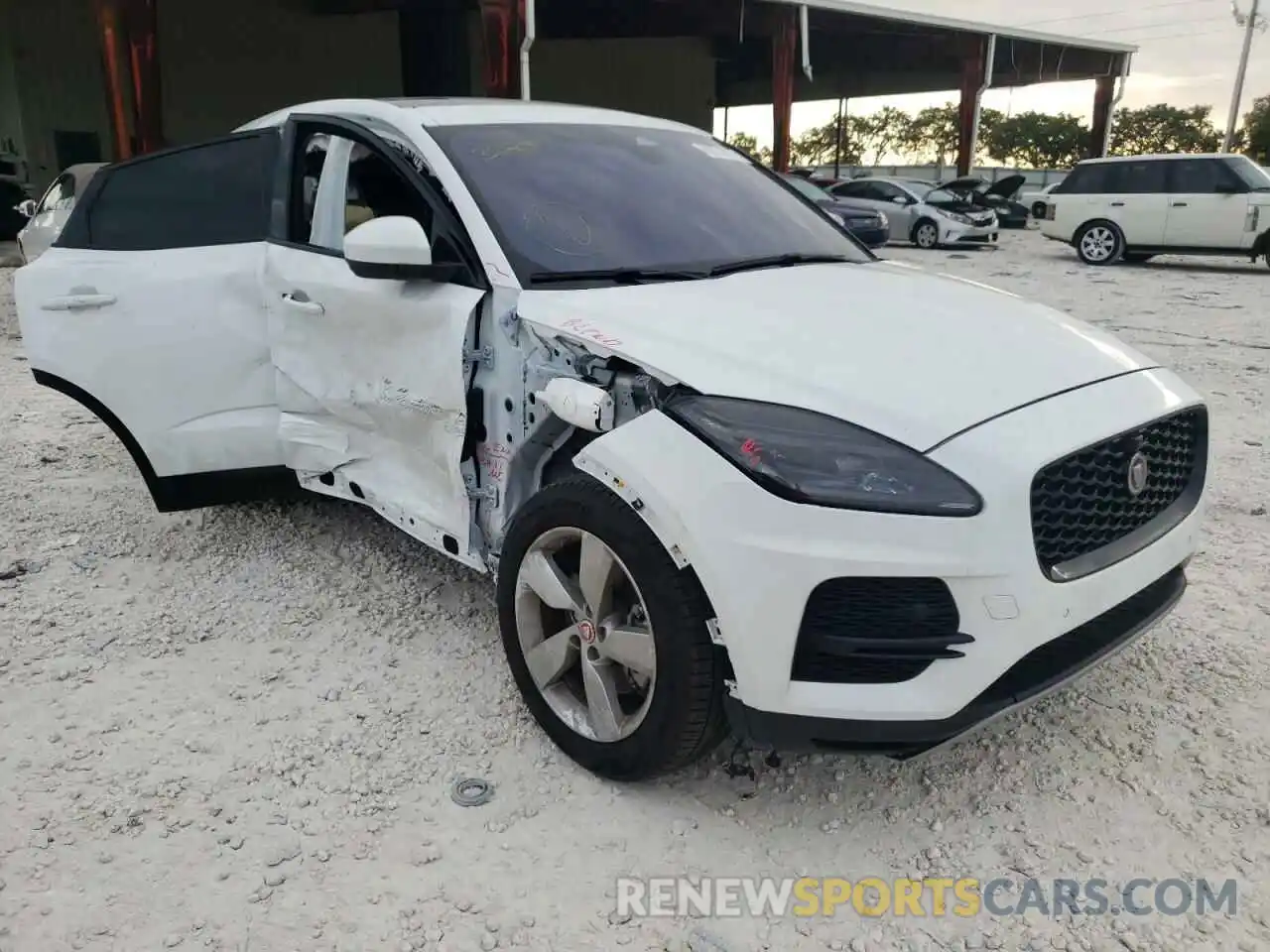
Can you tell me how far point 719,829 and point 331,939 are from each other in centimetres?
91

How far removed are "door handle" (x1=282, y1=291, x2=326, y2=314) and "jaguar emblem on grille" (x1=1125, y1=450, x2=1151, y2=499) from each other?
2452 millimetres

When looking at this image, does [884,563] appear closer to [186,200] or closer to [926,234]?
[186,200]

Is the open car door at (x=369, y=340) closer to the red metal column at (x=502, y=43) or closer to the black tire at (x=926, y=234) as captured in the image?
the red metal column at (x=502, y=43)

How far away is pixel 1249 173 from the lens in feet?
44.2

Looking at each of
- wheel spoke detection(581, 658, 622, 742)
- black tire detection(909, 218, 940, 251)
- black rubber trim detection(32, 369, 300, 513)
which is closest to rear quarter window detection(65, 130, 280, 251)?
black rubber trim detection(32, 369, 300, 513)

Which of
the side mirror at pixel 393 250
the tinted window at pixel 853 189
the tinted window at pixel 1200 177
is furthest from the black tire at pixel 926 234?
the side mirror at pixel 393 250

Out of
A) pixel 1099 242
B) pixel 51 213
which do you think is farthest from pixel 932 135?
pixel 51 213

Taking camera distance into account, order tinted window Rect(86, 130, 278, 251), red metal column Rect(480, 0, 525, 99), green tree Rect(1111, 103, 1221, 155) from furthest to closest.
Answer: green tree Rect(1111, 103, 1221, 155), red metal column Rect(480, 0, 525, 99), tinted window Rect(86, 130, 278, 251)

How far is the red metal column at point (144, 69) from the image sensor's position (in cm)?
1380

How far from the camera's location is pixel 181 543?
13.4ft

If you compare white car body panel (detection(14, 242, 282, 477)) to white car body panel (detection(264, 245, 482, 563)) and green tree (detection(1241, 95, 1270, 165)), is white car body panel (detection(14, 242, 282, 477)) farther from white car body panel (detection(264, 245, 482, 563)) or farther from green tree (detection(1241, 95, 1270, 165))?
green tree (detection(1241, 95, 1270, 165))

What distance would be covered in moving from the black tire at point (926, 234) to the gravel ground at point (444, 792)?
14.4 meters

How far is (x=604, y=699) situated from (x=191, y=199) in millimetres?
2613

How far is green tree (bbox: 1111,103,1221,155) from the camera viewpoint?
5153 centimetres
